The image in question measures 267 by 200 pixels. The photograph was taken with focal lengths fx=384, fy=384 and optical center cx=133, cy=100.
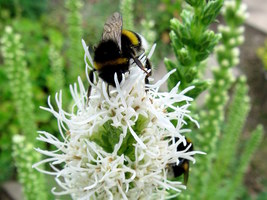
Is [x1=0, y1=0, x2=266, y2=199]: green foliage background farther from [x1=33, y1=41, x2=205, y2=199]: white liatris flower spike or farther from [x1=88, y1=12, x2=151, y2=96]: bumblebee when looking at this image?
[x1=33, y1=41, x2=205, y2=199]: white liatris flower spike

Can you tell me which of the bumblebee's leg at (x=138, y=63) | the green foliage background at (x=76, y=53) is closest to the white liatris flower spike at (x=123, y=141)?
the bumblebee's leg at (x=138, y=63)

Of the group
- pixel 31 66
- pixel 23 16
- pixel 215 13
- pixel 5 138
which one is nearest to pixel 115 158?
pixel 215 13

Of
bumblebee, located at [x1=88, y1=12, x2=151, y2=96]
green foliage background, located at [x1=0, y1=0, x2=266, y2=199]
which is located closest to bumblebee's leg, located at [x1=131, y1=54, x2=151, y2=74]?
bumblebee, located at [x1=88, y1=12, x2=151, y2=96]

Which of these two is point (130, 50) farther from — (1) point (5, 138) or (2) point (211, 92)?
(1) point (5, 138)

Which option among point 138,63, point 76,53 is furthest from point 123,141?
point 76,53

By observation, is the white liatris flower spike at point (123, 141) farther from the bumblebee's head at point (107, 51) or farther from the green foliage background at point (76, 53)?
the green foliage background at point (76, 53)

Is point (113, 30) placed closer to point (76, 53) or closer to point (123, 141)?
point (123, 141)
